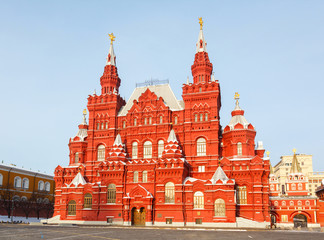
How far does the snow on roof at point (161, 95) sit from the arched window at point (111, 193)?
45.9 ft

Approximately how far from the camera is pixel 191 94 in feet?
187

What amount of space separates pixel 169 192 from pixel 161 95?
1890 centimetres

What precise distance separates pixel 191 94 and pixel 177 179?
15470 mm

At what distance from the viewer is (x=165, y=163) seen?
→ 169 feet

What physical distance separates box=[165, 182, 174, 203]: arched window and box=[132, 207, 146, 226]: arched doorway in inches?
170

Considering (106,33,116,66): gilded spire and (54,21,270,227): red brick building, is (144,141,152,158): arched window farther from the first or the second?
(106,33,116,66): gilded spire

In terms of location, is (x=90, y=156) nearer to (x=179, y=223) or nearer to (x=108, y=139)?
(x=108, y=139)

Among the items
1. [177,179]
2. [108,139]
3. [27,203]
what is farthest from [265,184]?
[27,203]

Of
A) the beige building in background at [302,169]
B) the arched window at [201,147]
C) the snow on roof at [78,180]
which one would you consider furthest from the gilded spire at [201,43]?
the beige building in background at [302,169]

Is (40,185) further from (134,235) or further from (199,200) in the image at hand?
(134,235)

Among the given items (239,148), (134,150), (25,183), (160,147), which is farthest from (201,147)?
(25,183)

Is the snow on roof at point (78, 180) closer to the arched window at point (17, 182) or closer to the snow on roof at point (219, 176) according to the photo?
the snow on roof at point (219, 176)

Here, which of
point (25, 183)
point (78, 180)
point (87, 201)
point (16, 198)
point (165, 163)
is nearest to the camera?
point (165, 163)

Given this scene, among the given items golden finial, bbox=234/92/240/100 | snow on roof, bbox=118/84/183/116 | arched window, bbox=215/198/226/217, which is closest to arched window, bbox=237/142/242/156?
golden finial, bbox=234/92/240/100
